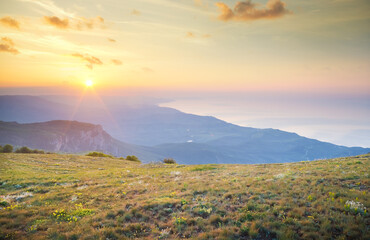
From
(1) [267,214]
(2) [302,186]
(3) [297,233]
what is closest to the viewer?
(3) [297,233]

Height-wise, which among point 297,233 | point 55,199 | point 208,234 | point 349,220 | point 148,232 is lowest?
point 55,199

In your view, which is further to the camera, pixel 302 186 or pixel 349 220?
pixel 302 186

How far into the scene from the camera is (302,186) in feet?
52.8

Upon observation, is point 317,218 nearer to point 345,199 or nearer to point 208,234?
point 345,199

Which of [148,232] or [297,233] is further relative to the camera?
[148,232]

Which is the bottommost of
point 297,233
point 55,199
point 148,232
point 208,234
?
point 55,199

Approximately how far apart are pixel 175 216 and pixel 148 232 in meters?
2.18

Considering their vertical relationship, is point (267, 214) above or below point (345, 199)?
below

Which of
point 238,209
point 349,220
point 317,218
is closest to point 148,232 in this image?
point 238,209

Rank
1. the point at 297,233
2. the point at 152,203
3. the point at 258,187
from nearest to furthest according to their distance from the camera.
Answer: the point at 297,233 < the point at 152,203 < the point at 258,187

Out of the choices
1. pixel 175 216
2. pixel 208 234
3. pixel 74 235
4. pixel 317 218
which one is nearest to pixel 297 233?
pixel 317 218

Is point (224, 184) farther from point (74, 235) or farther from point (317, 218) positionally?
point (74, 235)

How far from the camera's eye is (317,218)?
11016mm

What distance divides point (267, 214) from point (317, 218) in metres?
2.64
